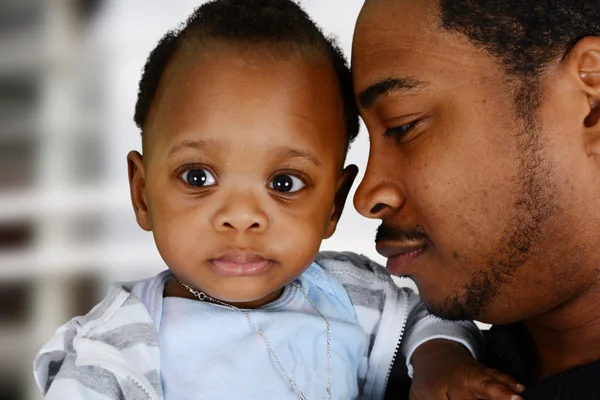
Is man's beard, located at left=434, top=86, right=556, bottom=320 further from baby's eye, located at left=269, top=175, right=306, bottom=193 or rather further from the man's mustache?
baby's eye, located at left=269, top=175, right=306, bottom=193

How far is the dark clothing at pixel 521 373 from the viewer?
1.15m

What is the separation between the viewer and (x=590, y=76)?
1.25m

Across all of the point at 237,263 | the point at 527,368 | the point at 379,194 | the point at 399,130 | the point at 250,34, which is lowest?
the point at 527,368

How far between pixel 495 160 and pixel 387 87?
0.70 ft

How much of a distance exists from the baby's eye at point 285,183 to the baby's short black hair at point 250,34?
18cm

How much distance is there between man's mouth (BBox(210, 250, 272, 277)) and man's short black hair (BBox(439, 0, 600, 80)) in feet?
1.66

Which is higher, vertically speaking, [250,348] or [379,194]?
[379,194]

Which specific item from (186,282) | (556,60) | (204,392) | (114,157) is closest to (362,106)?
(556,60)

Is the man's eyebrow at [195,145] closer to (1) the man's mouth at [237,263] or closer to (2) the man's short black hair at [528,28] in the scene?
(1) the man's mouth at [237,263]

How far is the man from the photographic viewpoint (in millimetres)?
1278

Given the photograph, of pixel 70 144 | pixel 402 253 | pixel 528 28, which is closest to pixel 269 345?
pixel 402 253

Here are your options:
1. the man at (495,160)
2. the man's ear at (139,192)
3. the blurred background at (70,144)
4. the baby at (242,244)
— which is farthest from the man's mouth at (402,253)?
the blurred background at (70,144)

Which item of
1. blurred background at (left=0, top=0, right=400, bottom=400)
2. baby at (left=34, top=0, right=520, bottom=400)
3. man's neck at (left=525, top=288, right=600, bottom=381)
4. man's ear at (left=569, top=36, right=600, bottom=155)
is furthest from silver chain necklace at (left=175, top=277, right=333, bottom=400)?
blurred background at (left=0, top=0, right=400, bottom=400)

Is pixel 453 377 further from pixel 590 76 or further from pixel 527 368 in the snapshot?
pixel 590 76
